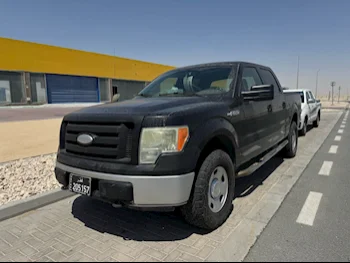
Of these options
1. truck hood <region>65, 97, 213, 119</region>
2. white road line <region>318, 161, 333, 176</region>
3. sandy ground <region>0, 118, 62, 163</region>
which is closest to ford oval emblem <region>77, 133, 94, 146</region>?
truck hood <region>65, 97, 213, 119</region>

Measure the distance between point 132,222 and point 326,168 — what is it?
13.6 feet

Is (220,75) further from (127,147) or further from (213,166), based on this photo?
(127,147)

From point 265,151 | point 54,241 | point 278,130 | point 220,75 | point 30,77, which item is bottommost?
point 54,241

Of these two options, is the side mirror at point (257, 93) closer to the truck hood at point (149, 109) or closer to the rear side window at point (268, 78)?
→ the truck hood at point (149, 109)

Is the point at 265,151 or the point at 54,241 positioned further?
the point at 265,151

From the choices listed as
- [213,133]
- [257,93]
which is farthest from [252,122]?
[213,133]

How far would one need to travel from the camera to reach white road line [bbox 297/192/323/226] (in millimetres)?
2973

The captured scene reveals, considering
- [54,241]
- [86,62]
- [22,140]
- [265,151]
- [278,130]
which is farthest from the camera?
[86,62]

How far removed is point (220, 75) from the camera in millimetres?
3594

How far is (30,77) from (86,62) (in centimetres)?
682

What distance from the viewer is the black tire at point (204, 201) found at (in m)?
2.55

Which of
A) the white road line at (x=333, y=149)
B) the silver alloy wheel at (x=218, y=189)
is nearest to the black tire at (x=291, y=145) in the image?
the white road line at (x=333, y=149)

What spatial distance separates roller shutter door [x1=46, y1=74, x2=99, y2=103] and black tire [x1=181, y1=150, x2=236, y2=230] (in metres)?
27.4

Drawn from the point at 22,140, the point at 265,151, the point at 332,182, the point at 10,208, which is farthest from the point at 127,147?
the point at 22,140
